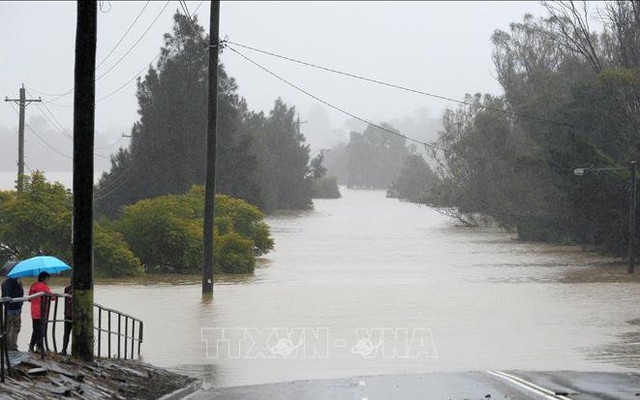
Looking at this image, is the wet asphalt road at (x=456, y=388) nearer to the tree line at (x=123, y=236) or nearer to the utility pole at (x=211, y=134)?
the utility pole at (x=211, y=134)

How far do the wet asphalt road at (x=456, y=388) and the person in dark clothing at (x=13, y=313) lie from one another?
2690 mm

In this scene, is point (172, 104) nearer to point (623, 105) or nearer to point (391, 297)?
point (623, 105)

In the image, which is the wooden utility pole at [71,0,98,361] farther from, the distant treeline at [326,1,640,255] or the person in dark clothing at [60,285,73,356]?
the distant treeline at [326,1,640,255]

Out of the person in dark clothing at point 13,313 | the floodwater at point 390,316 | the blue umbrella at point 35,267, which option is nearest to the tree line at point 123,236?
the floodwater at point 390,316

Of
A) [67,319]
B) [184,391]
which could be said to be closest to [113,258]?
[67,319]

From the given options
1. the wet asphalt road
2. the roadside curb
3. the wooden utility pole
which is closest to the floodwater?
the roadside curb

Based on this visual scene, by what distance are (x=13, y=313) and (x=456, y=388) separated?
6.43m

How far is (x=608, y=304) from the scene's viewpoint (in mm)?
35188

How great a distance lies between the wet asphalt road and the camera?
15.4 metres

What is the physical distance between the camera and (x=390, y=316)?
31.1 metres

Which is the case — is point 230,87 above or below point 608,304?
above

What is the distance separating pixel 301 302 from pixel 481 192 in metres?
61.4

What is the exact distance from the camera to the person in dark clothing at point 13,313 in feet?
53.1

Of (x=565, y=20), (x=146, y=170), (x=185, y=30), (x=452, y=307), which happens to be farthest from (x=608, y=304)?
(x=185, y=30)
